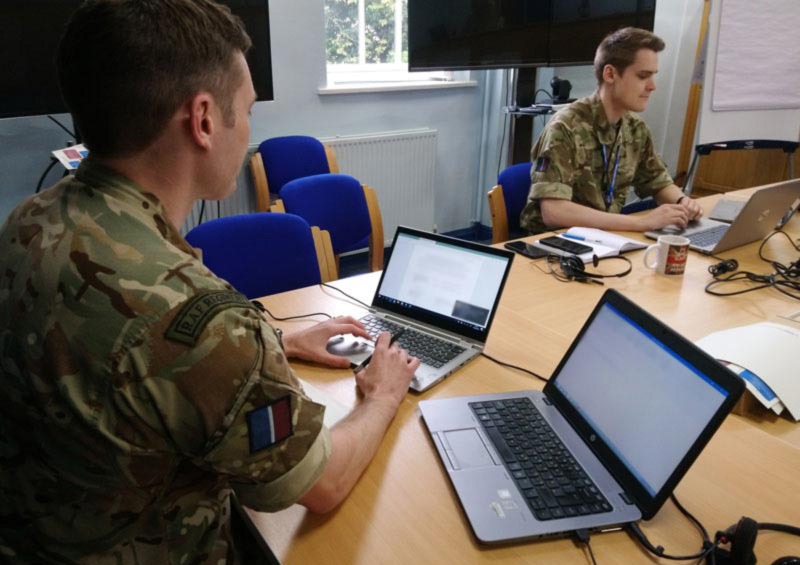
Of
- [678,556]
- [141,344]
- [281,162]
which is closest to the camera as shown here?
[141,344]

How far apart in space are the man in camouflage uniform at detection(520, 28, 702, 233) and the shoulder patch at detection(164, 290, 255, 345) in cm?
178

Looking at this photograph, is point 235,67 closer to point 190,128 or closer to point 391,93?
point 190,128

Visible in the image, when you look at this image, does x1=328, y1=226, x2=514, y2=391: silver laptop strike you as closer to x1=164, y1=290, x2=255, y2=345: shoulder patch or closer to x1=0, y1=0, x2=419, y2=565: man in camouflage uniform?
x1=0, y1=0, x2=419, y2=565: man in camouflage uniform

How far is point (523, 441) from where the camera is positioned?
952mm

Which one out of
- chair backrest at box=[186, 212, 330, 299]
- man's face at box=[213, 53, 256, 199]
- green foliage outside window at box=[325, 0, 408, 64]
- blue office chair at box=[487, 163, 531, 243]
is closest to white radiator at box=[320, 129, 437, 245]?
green foliage outside window at box=[325, 0, 408, 64]

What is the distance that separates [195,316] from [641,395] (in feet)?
2.09

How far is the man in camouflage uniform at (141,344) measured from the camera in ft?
2.14

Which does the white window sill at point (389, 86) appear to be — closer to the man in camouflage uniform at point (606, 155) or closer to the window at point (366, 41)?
the window at point (366, 41)

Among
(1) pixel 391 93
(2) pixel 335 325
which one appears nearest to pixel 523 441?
(2) pixel 335 325

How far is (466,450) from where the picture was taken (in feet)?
3.08

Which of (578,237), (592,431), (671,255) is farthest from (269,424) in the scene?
(578,237)

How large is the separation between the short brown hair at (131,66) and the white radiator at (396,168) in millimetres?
2760

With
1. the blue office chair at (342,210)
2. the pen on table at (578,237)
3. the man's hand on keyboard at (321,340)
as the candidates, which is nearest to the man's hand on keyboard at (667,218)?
the pen on table at (578,237)

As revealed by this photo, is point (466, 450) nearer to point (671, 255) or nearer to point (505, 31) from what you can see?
point (671, 255)
